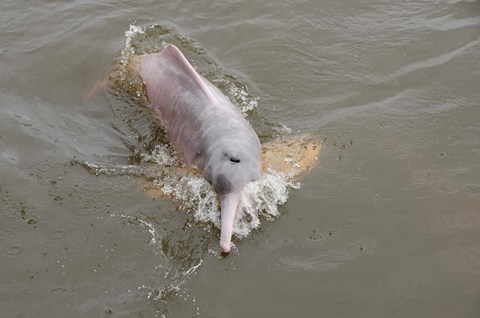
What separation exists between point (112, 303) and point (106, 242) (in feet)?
2.53

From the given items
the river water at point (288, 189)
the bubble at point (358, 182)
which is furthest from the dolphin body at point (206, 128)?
the bubble at point (358, 182)

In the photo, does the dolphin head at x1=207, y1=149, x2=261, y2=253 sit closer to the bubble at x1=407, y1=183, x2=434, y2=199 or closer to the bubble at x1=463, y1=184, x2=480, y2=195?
the bubble at x1=407, y1=183, x2=434, y2=199

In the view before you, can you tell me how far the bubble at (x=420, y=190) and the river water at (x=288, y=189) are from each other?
3 cm

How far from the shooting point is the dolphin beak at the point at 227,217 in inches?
216

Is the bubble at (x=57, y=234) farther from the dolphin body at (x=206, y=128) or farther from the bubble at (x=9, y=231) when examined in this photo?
the dolphin body at (x=206, y=128)

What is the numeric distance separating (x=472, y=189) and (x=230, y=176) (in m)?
2.62

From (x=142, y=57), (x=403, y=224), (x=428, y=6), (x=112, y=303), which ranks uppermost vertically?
(x=428, y=6)

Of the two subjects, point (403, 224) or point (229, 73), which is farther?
point (229, 73)

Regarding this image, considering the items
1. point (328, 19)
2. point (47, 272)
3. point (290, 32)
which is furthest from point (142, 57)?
point (47, 272)

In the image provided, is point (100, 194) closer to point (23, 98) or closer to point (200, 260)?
point (200, 260)

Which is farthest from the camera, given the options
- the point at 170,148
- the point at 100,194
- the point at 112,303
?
the point at 170,148

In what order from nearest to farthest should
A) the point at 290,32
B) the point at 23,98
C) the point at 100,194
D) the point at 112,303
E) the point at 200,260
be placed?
1. the point at 112,303
2. the point at 200,260
3. the point at 100,194
4. the point at 23,98
5. the point at 290,32

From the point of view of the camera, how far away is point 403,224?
602cm

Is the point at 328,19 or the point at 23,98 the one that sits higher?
the point at 328,19
